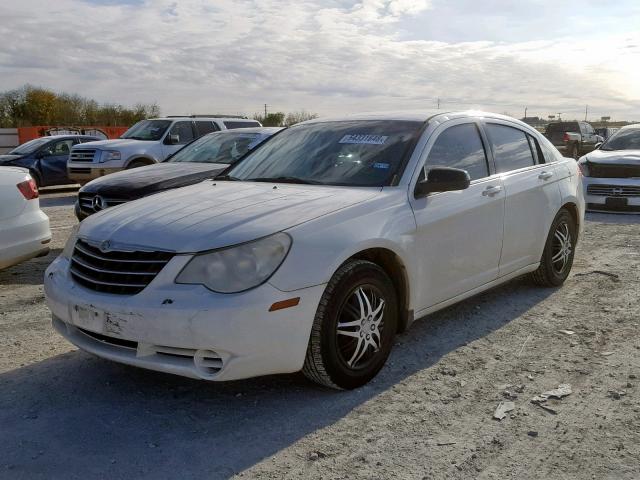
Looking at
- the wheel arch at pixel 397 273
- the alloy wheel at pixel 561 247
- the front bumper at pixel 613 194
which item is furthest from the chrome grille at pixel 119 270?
the front bumper at pixel 613 194

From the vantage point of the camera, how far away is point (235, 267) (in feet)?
11.0

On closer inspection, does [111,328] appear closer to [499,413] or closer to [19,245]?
[499,413]

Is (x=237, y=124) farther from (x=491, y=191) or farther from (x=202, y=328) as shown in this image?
(x=202, y=328)

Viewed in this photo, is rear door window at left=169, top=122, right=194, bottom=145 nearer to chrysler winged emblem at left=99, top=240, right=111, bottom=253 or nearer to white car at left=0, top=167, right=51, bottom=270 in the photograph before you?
white car at left=0, top=167, right=51, bottom=270

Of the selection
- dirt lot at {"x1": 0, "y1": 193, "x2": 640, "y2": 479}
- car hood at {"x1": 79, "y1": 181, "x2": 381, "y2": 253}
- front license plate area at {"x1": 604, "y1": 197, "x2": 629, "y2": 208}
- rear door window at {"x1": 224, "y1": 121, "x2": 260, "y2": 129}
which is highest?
rear door window at {"x1": 224, "y1": 121, "x2": 260, "y2": 129}

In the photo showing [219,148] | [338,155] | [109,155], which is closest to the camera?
[338,155]

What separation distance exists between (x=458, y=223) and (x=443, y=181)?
440 millimetres

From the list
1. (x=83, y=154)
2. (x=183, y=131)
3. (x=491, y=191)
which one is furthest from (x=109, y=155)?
(x=491, y=191)

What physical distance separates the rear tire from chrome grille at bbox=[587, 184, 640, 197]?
589 centimetres

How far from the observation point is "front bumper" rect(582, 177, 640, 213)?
37.1ft

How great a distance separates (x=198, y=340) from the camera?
324 cm

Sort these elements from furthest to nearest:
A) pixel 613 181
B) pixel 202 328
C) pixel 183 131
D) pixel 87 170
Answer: pixel 183 131 < pixel 87 170 < pixel 613 181 < pixel 202 328

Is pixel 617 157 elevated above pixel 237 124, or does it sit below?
below

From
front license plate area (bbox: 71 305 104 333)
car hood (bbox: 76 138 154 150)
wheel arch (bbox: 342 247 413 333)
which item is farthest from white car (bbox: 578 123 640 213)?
front license plate area (bbox: 71 305 104 333)
